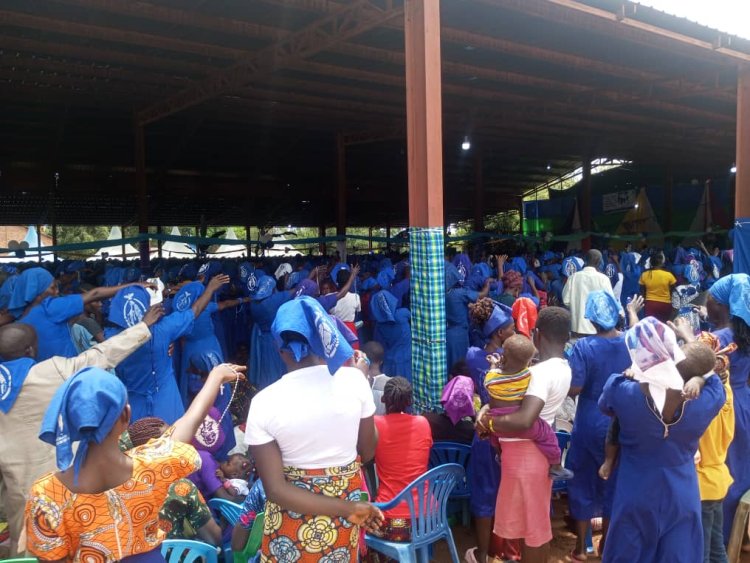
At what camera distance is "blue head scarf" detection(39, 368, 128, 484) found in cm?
155

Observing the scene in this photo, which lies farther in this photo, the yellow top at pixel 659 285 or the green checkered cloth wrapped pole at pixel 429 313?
the yellow top at pixel 659 285

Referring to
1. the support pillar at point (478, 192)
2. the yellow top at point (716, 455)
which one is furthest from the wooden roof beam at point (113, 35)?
the support pillar at point (478, 192)

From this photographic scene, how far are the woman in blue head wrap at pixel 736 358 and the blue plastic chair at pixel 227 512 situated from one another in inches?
95.5

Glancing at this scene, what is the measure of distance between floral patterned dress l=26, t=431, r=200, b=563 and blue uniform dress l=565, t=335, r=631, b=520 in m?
2.10

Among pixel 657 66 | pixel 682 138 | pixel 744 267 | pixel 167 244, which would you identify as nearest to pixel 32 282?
pixel 744 267

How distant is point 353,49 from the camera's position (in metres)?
8.05

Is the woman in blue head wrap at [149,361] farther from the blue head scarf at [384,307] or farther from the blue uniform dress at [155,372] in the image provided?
the blue head scarf at [384,307]

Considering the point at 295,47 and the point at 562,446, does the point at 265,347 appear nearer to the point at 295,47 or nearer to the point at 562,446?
the point at 562,446

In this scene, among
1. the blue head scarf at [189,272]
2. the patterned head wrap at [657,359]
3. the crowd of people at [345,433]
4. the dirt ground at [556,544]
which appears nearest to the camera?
the crowd of people at [345,433]

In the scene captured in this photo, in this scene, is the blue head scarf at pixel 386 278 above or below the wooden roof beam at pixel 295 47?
below

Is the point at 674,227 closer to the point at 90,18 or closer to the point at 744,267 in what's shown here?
the point at 744,267

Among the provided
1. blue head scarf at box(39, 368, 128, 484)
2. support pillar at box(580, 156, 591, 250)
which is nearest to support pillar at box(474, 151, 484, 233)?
support pillar at box(580, 156, 591, 250)

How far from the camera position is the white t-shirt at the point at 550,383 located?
262 centimetres

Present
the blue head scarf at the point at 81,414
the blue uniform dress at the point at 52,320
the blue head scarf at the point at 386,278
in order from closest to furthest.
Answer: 1. the blue head scarf at the point at 81,414
2. the blue uniform dress at the point at 52,320
3. the blue head scarf at the point at 386,278
